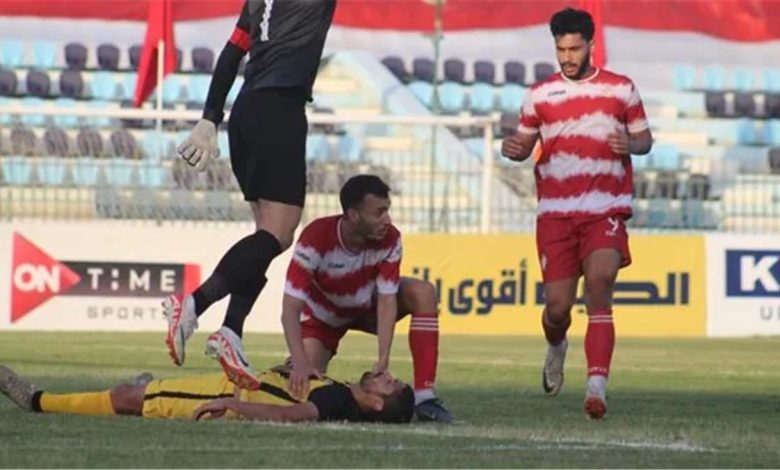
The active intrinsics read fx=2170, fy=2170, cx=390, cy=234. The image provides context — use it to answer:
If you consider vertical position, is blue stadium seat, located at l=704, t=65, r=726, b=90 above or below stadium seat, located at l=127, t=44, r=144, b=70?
below

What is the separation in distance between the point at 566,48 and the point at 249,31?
4.86 feet

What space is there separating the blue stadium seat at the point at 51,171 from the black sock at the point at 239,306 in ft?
40.5

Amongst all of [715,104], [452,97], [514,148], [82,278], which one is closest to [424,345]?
[514,148]

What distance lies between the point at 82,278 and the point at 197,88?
9615 mm

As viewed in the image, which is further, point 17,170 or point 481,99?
point 481,99

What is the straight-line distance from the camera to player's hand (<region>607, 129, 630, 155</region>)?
984cm

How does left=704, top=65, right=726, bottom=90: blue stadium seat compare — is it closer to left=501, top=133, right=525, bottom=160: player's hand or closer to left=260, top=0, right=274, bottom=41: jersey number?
left=501, top=133, right=525, bottom=160: player's hand

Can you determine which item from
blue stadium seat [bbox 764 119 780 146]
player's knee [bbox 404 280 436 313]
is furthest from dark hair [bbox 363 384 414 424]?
blue stadium seat [bbox 764 119 780 146]

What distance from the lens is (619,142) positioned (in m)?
9.84

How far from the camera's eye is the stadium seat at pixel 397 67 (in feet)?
110

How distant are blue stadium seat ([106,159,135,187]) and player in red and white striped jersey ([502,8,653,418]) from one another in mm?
12000

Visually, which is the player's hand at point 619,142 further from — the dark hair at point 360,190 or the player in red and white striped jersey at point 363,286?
the dark hair at point 360,190

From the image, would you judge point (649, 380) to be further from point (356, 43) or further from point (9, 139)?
point (356, 43)

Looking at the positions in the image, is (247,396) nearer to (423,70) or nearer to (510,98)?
(510,98)
